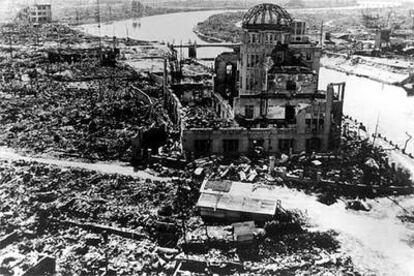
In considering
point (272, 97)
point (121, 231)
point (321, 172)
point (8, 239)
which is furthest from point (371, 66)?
point (8, 239)

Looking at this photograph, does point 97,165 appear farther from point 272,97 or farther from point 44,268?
point 272,97

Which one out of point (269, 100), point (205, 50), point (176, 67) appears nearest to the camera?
point (269, 100)

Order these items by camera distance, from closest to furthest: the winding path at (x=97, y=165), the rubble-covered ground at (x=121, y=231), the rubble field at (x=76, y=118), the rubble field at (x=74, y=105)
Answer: the rubble-covered ground at (x=121, y=231) → the winding path at (x=97, y=165) → the rubble field at (x=76, y=118) → the rubble field at (x=74, y=105)

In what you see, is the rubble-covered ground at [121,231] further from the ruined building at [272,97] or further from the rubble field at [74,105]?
the ruined building at [272,97]

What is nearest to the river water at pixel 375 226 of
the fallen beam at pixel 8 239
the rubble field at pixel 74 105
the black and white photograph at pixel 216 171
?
the black and white photograph at pixel 216 171

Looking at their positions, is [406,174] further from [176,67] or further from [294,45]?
[176,67]

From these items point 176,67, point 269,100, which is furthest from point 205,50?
point 269,100
